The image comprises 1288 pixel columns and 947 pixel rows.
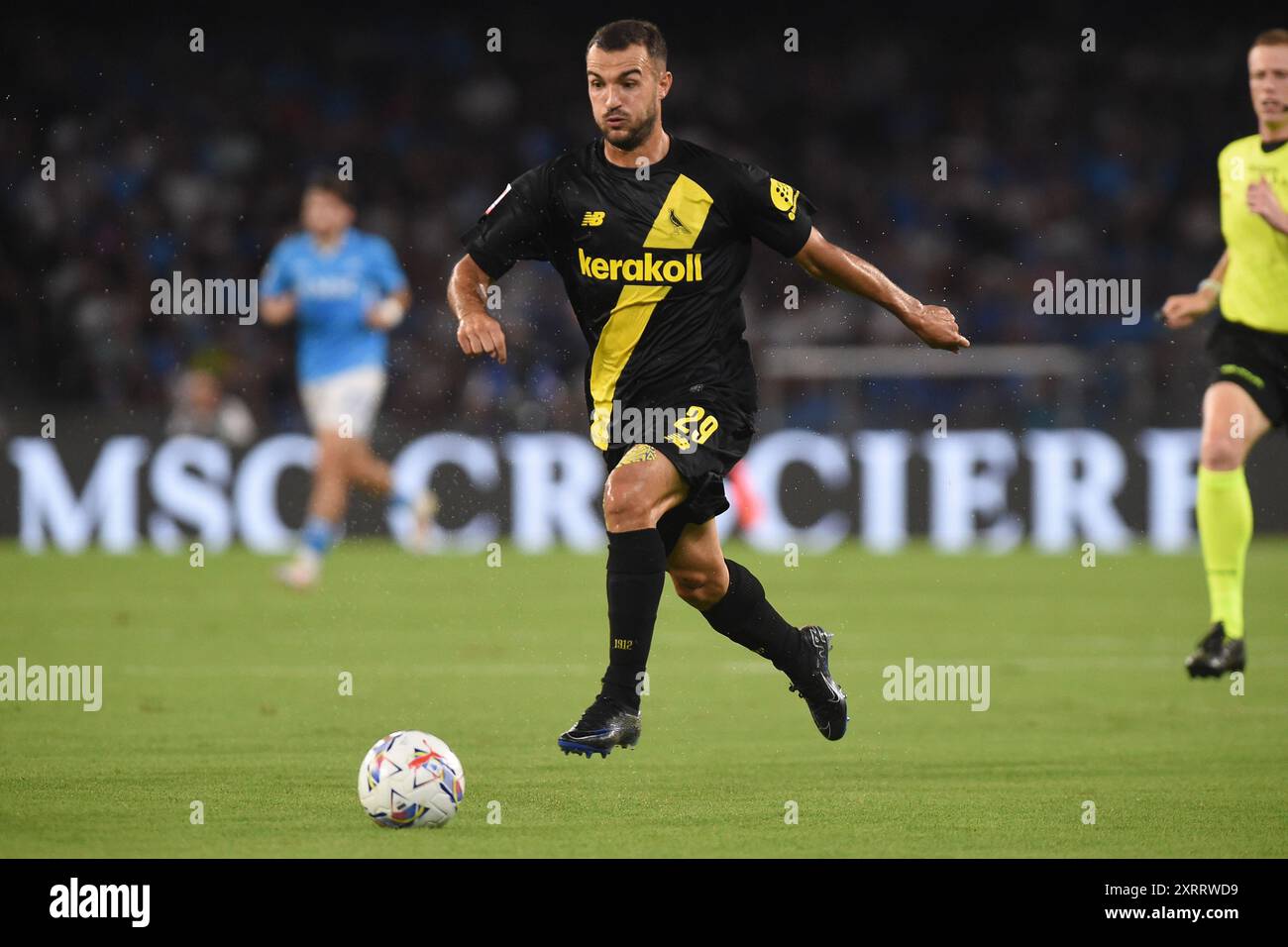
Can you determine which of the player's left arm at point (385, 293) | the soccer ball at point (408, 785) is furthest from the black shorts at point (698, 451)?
the player's left arm at point (385, 293)

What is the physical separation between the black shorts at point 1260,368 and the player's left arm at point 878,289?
231 cm

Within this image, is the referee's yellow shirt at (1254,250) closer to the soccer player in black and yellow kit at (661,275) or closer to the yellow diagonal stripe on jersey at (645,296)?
the soccer player in black and yellow kit at (661,275)

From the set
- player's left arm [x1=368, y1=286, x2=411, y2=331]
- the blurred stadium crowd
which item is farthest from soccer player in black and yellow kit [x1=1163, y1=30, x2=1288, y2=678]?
the blurred stadium crowd

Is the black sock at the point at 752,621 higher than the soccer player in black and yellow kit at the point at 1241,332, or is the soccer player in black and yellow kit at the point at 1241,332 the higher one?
the soccer player in black and yellow kit at the point at 1241,332

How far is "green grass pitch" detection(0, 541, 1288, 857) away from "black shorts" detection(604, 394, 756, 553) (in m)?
0.78

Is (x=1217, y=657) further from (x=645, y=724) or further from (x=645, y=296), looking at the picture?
(x=645, y=296)

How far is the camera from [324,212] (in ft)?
41.3

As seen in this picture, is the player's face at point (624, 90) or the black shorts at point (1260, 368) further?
the black shorts at point (1260, 368)

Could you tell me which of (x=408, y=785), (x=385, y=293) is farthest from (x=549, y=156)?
(x=408, y=785)

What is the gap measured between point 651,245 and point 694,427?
0.56 m

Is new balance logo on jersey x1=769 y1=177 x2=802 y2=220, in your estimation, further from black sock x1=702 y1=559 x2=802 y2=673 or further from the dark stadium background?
the dark stadium background

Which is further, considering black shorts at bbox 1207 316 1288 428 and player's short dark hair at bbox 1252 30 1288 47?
black shorts at bbox 1207 316 1288 428

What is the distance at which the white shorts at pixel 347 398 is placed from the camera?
13.0 metres

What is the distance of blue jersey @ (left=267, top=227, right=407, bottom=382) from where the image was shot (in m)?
12.9
